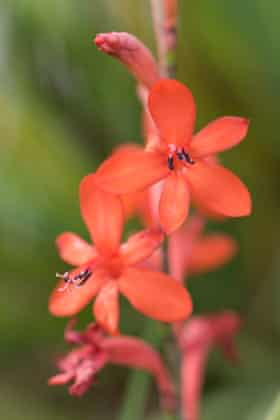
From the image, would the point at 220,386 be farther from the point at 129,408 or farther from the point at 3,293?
the point at 3,293

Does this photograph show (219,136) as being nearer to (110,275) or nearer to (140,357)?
(110,275)

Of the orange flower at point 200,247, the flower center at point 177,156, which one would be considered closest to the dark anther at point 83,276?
the flower center at point 177,156

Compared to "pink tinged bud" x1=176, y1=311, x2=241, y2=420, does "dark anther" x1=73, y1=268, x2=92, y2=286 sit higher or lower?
higher

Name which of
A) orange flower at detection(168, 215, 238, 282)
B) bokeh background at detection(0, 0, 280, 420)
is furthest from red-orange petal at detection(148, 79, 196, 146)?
bokeh background at detection(0, 0, 280, 420)

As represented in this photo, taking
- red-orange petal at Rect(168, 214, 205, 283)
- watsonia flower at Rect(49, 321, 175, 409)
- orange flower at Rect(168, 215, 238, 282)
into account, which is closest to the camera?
watsonia flower at Rect(49, 321, 175, 409)

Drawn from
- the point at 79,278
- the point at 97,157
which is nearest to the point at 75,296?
the point at 79,278

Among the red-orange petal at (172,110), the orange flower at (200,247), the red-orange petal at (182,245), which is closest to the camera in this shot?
the red-orange petal at (172,110)

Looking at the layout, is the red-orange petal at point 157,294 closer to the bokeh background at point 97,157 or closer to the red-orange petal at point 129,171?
the red-orange petal at point 129,171

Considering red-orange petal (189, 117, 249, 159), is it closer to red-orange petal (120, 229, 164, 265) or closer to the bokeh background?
red-orange petal (120, 229, 164, 265)
